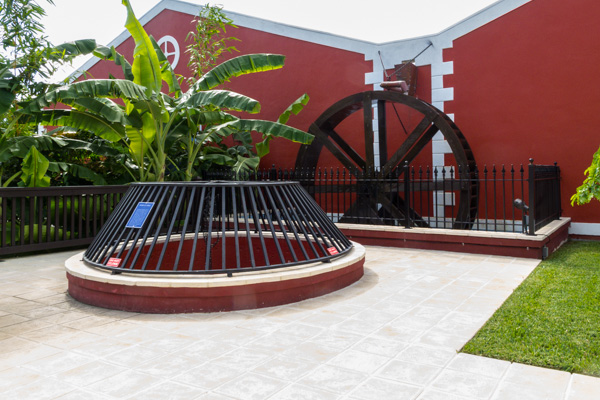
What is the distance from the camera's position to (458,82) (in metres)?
8.69

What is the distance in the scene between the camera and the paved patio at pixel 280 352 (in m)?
2.41

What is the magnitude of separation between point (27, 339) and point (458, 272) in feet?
14.1

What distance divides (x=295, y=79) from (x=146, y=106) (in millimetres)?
4358

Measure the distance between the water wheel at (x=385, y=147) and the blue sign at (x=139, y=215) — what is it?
4216mm

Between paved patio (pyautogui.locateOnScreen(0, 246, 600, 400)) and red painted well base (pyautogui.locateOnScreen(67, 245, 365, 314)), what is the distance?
0.09 m

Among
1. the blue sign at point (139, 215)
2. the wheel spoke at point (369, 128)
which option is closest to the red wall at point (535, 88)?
the wheel spoke at point (369, 128)

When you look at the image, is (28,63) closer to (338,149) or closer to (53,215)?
(53,215)

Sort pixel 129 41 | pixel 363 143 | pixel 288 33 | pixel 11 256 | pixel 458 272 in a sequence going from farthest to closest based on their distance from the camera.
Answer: pixel 129 41, pixel 288 33, pixel 363 143, pixel 11 256, pixel 458 272

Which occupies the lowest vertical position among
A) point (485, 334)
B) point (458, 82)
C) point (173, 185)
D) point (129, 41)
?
point (485, 334)

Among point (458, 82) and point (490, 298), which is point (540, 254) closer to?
point (490, 298)

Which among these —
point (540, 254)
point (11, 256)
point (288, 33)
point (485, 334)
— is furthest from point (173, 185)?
point (288, 33)

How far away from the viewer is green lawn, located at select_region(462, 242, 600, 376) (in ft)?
9.22

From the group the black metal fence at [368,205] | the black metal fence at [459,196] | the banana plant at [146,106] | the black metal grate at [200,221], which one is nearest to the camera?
the black metal grate at [200,221]

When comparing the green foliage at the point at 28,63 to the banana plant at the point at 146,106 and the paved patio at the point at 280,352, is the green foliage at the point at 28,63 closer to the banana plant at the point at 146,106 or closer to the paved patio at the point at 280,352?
the banana plant at the point at 146,106
